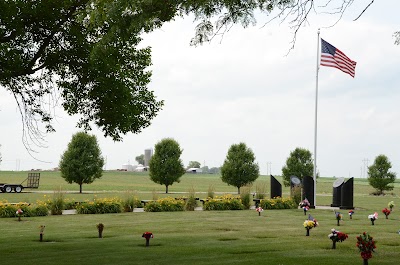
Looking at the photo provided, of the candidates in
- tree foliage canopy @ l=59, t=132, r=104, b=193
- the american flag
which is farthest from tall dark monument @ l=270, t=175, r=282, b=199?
tree foliage canopy @ l=59, t=132, r=104, b=193

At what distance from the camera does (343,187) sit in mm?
30656

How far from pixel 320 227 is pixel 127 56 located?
9642mm

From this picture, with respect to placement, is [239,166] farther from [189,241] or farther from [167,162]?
[189,241]

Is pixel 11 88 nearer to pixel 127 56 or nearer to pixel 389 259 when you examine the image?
pixel 127 56

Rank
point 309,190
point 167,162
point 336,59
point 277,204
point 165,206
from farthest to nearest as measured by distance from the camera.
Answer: point 167,162 < point 309,190 < point 277,204 < point 336,59 < point 165,206

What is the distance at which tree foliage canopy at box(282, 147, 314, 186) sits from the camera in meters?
53.4

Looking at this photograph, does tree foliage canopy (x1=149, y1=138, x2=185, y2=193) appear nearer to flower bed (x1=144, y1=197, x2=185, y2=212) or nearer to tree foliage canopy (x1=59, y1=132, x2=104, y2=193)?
tree foliage canopy (x1=59, y1=132, x2=104, y2=193)

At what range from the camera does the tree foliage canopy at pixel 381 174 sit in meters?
58.2

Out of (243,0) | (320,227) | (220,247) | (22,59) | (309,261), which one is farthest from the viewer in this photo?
(320,227)

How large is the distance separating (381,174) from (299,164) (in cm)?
1109

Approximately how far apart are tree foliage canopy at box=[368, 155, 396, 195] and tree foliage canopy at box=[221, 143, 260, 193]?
16.0m

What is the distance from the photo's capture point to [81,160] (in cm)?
4794

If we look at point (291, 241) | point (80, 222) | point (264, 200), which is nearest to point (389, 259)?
point (291, 241)

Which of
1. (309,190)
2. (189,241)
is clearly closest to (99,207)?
(189,241)
